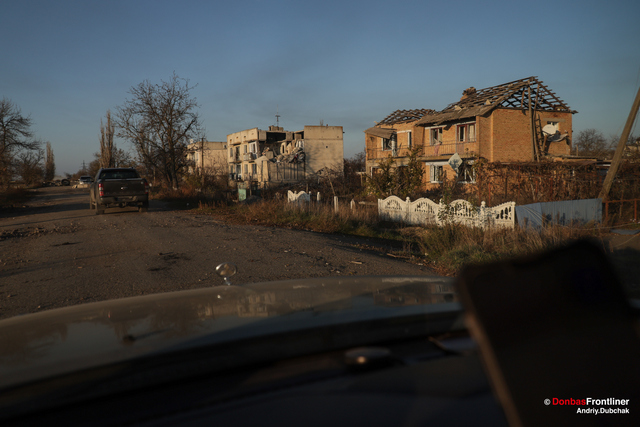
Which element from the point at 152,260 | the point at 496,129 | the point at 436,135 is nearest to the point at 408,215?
the point at 152,260

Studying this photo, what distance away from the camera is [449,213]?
13.4m

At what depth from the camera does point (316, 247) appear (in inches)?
371

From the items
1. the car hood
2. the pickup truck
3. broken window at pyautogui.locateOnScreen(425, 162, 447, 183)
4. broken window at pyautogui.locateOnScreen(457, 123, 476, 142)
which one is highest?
broken window at pyautogui.locateOnScreen(457, 123, 476, 142)

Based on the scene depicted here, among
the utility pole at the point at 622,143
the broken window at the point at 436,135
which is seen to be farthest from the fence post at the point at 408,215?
the broken window at the point at 436,135

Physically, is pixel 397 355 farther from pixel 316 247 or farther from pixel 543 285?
pixel 316 247

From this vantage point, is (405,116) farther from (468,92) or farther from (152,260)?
(152,260)

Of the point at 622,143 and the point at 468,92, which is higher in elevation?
the point at 468,92

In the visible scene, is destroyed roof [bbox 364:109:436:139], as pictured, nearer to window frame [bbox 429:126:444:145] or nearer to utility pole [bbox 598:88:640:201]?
window frame [bbox 429:126:444:145]

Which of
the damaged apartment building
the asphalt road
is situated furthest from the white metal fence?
the damaged apartment building

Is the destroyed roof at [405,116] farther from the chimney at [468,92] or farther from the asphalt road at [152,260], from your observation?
the asphalt road at [152,260]

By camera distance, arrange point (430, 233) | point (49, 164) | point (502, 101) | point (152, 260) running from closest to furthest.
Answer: point (152, 260), point (430, 233), point (502, 101), point (49, 164)

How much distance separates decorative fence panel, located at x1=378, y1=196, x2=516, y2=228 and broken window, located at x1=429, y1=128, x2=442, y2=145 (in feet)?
68.8

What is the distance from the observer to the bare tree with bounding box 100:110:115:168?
58.5 m

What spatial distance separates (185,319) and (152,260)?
21.5 ft
